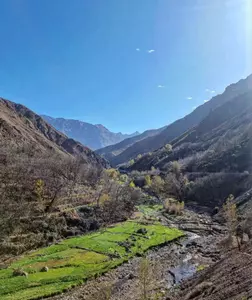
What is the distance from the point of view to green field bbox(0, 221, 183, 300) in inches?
1948

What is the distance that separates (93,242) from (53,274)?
2156cm

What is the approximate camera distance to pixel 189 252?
7650 cm

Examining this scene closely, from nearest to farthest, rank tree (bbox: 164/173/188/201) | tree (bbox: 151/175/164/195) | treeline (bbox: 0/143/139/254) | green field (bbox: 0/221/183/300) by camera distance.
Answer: green field (bbox: 0/221/183/300), treeline (bbox: 0/143/139/254), tree (bbox: 164/173/188/201), tree (bbox: 151/175/164/195)

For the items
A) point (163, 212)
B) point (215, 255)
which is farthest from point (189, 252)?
point (163, 212)

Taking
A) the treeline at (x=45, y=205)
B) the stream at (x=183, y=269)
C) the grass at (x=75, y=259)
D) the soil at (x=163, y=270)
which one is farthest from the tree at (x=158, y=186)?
the stream at (x=183, y=269)

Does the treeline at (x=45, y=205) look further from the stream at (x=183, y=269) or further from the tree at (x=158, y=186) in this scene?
the tree at (x=158, y=186)

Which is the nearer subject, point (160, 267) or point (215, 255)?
point (160, 267)

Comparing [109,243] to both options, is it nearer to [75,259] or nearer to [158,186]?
[75,259]

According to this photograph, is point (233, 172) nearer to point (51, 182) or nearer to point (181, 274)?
point (51, 182)

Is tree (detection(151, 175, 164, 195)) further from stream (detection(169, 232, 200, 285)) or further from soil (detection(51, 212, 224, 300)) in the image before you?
stream (detection(169, 232, 200, 285))

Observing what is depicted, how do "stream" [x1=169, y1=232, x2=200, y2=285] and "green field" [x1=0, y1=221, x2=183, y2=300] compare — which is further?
"stream" [x1=169, y1=232, x2=200, y2=285]

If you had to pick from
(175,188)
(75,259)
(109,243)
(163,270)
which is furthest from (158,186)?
(75,259)

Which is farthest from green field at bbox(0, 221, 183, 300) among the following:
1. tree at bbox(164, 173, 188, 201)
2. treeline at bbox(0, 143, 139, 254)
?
tree at bbox(164, 173, 188, 201)

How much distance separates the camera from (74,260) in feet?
207
